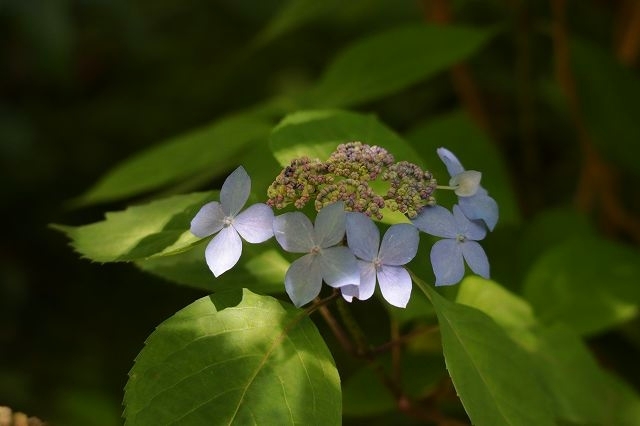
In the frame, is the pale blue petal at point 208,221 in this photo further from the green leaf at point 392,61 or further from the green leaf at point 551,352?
the green leaf at point 392,61

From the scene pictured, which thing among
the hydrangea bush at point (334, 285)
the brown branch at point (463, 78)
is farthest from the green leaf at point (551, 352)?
the brown branch at point (463, 78)

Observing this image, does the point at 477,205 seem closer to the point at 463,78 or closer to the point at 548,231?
the point at 548,231

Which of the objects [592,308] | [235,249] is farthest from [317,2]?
[235,249]

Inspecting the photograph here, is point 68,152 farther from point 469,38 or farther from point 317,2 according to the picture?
point 469,38

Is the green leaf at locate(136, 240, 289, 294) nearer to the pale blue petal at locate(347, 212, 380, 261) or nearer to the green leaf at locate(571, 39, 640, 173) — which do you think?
the pale blue petal at locate(347, 212, 380, 261)

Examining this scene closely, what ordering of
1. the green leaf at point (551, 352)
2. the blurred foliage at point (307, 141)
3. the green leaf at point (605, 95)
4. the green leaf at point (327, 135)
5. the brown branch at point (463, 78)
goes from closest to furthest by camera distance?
the green leaf at point (327, 135), the green leaf at point (551, 352), the blurred foliage at point (307, 141), the green leaf at point (605, 95), the brown branch at point (463, 78)

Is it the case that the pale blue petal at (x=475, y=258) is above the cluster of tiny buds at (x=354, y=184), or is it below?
below
